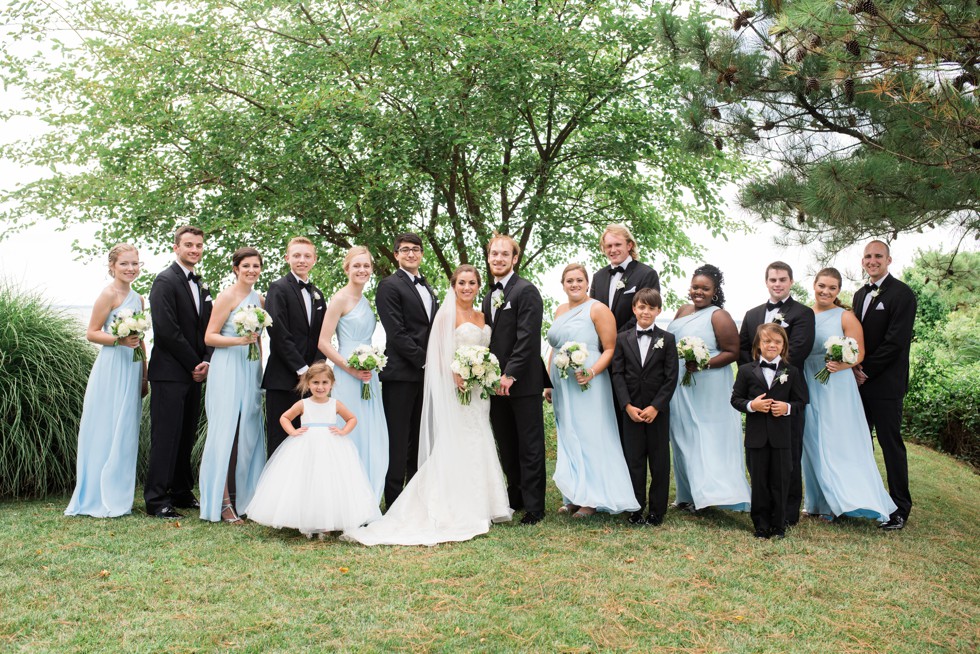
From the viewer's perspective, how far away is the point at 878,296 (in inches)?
266

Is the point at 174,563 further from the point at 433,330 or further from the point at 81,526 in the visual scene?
the point at 433,330

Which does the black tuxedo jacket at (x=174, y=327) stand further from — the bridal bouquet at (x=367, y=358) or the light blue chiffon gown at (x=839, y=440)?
the light blue chiffon gown at (x=839, y=440)

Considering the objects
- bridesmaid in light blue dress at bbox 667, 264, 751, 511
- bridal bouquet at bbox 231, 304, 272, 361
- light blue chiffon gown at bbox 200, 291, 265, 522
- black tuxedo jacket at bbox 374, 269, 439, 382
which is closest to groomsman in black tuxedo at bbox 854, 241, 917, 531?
bridesmaid in light blue dress at bbox 667, 264, 751, 511

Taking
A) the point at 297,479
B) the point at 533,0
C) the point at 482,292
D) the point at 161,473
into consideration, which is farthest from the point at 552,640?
the point at 533,0

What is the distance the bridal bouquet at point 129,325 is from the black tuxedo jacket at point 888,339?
5.81 metres

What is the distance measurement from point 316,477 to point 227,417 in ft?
3.68

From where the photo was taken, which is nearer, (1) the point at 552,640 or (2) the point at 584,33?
(1) the point at 552,640

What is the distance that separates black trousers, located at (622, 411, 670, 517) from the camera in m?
6.39

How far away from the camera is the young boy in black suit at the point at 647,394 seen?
6.38 m

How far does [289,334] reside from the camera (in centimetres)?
654

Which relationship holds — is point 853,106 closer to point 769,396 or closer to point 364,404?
point 769,396

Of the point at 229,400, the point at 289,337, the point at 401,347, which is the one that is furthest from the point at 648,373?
the point at 229,400

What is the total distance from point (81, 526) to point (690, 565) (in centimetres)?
456

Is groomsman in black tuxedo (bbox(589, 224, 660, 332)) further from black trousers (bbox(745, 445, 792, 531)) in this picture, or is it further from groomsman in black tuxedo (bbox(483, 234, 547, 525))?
black trousers (bbox(745, 445, 792, 531))
